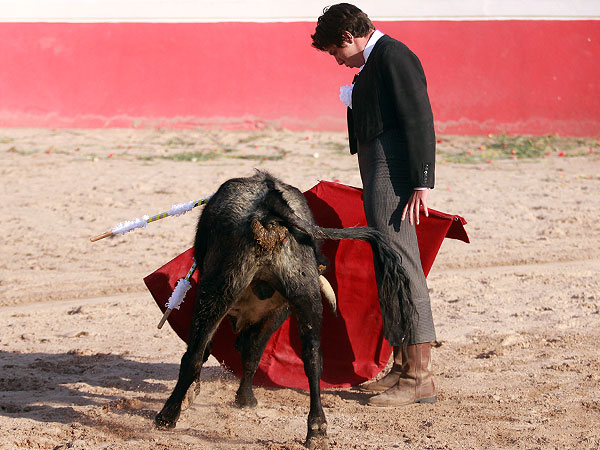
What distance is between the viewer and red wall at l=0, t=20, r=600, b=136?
41.8 ft

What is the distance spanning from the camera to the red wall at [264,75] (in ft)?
41.8

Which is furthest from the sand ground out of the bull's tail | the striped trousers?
the striped trousers

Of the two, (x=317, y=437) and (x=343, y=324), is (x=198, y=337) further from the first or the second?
(x=343, y=324)

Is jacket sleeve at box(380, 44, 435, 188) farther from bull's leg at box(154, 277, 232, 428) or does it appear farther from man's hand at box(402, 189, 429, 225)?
bull's leg at box(154, 277, 232, 428)

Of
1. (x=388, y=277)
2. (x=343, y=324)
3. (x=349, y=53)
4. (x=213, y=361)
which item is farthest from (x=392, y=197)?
(x=213, y=361)

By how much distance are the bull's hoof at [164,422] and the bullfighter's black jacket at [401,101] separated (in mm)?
1558

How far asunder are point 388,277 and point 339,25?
3.92ft

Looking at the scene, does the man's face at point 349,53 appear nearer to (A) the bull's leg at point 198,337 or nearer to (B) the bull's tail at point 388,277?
(B) the bull's tail at point 388,277

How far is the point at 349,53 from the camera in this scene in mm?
3852

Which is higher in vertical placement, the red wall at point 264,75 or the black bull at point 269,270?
the red wall at point 264,75

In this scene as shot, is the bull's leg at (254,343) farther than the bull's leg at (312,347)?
Yes

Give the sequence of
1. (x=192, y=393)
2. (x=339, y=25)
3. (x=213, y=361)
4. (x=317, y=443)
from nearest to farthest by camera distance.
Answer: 1. (x=317, y=443)
2. (x=339, y=25)
3. (x=192, y=393)
4. (x=213, y=361)

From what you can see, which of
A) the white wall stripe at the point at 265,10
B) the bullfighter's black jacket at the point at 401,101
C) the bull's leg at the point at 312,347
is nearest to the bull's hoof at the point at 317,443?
the bull's leg at the point at 312,347

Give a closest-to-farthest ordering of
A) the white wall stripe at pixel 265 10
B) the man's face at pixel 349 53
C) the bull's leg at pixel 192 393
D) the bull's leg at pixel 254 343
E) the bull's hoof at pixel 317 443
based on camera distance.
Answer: the bull's hoof at pixel 317 443 → the man's face at pixel 349 53 → the bull's leg at pixel 192 393 → the bull's leg at pixel 254 343 → the white wall stripe at pixel 265 10
